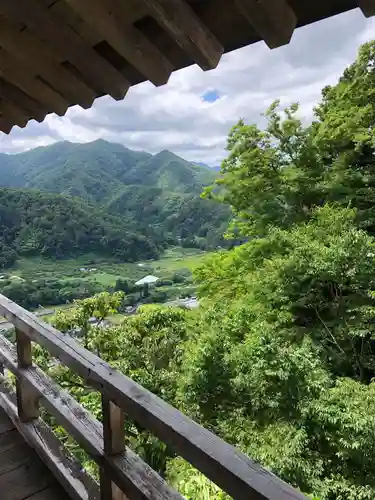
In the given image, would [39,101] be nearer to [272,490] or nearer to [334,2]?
[334,2]

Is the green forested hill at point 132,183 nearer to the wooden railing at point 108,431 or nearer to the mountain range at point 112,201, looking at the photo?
the mountain range at point 112,201

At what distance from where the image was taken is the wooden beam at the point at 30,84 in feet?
3.70

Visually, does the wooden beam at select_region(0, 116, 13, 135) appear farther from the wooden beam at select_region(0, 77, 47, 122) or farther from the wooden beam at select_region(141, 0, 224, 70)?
the wooden beam at select_region(141, 0, 224, 70)

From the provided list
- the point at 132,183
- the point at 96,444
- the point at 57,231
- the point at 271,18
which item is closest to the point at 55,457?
the point at 96,444

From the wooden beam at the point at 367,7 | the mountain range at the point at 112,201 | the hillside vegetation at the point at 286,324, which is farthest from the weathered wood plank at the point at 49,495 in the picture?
the mountain range at the point at 112,201

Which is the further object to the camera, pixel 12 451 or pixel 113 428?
pixel 12 451

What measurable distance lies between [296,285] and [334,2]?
317 inches

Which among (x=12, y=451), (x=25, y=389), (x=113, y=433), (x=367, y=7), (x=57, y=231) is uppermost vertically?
(x=367, y=7)

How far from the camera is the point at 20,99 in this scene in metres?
1.36

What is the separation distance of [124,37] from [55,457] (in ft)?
4.60

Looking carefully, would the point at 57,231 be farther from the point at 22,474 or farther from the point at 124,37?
the point at 124,37

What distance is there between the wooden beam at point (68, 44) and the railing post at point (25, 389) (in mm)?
1035

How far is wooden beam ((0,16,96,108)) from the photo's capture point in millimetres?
977

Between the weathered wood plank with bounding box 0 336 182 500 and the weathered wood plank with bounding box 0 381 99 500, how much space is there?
0.57ft
